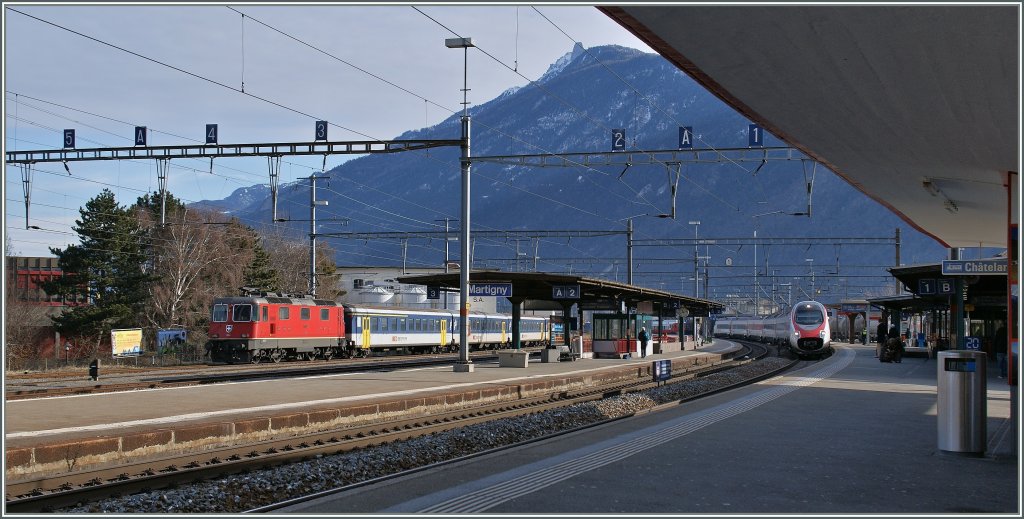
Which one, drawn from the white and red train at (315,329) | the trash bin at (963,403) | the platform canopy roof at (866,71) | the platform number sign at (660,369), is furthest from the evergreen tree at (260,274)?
the trash bin at (963,403)

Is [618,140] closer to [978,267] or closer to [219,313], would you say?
[978,267]

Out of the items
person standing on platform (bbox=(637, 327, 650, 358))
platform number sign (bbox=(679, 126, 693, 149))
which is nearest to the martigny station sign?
platform number sign (bbox=(679, 126, 693, 149))

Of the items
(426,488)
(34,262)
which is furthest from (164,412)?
(34,262)

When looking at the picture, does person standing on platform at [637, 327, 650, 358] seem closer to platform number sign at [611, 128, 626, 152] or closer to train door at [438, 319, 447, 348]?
train door at [438, 319, 447, 348]

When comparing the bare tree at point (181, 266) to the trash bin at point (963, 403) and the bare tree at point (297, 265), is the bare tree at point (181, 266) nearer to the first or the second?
the bare tree at point (297, 265)

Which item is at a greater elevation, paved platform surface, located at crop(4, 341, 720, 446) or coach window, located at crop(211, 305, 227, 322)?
coach window, located at crop(211, 305, 227, 322)

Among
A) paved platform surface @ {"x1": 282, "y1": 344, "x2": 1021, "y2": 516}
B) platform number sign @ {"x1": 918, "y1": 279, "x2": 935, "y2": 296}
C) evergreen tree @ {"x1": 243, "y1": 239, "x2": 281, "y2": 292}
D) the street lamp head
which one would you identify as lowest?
paved platform surface @ {"x1": 282, "y1": 344, "x2": 1021, "y2": 516}

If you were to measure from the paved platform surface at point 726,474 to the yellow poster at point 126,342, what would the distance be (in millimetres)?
26535

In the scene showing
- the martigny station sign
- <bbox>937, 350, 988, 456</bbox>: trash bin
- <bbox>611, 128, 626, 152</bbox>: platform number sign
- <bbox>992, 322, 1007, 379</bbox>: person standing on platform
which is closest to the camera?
<bbox>937, 350, 988, 456</bbox>: trash bin

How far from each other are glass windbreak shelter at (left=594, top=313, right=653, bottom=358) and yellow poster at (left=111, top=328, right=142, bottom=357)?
759 inches

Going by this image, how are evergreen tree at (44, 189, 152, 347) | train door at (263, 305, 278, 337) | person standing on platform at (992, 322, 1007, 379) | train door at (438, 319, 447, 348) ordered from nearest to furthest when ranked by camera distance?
train door at (263, 305, 278, 337) → person standing on platform at (992, 322, 1007, 379) → evergreen tree at (44, 189, 152, 347) → train door at (438, 319, 447, 348)

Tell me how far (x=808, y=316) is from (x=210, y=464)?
38729 millimetres

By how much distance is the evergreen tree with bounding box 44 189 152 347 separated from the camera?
166ft

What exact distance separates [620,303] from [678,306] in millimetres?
10486
